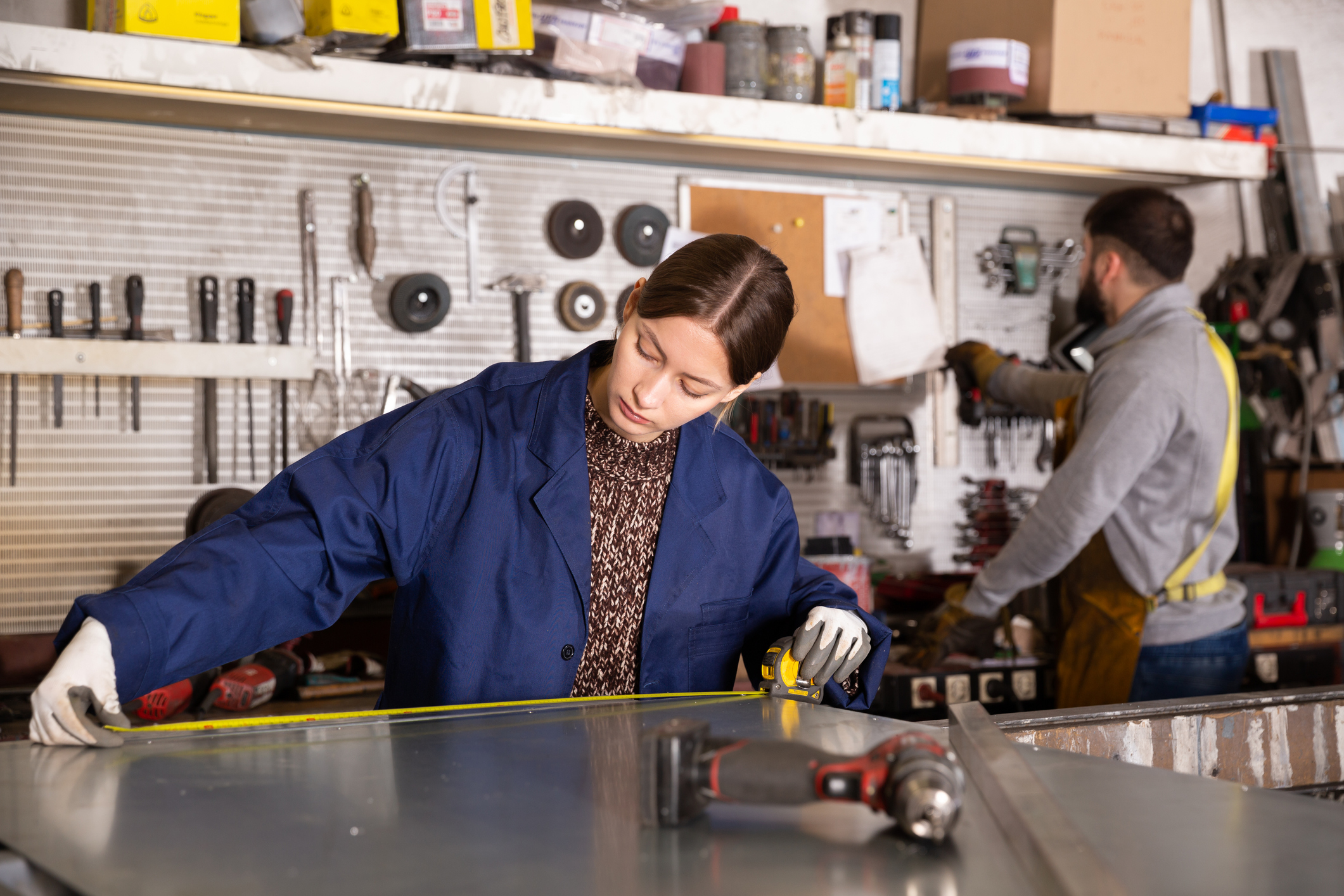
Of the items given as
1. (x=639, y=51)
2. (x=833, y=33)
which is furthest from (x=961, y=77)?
(x=639, y=51)

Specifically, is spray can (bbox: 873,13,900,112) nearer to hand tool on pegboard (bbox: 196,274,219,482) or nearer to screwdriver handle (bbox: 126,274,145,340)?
hand tool on pegboard (bbox: 196,274,219,482)

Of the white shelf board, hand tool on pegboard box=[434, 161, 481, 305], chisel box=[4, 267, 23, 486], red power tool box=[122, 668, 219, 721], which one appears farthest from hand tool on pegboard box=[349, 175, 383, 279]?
red power tool box=[122, 668, 219, 721]

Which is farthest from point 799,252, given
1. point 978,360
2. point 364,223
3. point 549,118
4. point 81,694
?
point 81,694

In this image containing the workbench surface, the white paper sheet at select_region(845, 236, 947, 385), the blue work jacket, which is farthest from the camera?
the white paper sheet at select_region(845, 236, 947, 385)

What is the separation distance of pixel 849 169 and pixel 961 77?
371 mm

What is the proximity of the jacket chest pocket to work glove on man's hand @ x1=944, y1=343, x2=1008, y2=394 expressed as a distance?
1.64 metres

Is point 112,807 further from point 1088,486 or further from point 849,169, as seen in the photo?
point 849,169

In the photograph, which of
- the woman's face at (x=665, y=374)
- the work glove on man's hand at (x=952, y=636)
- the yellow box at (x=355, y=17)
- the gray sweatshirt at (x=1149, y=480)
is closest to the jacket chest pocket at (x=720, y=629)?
the woman's face at (x=665, y=374)

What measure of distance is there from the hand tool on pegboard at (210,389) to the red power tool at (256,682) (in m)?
0.48

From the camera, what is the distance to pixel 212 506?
2457mm

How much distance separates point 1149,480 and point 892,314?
3.33 ft

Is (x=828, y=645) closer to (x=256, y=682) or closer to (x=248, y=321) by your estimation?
(x=256, y=682)

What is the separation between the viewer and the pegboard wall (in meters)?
2.43

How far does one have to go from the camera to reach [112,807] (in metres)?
0.89
